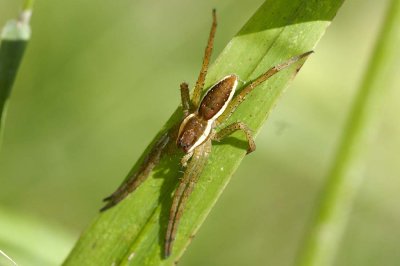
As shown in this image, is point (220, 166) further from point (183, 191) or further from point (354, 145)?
point (354, 145)

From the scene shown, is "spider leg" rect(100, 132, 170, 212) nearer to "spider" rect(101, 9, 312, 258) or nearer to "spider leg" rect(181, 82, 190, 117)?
"spider" rect(101, 9, 312, 258)

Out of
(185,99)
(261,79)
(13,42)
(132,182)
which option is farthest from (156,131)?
(13,42)

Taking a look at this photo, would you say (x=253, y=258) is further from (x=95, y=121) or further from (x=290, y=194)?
(x=95, y=121)

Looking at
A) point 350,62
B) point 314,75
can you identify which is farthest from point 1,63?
point 350,62

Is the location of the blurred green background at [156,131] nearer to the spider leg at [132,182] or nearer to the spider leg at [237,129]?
the spider leg at [237,129]

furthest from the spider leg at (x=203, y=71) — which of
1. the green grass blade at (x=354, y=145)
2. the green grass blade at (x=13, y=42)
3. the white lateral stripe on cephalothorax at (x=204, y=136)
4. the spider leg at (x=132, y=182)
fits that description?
the green grass blade at (x=13, y=42)

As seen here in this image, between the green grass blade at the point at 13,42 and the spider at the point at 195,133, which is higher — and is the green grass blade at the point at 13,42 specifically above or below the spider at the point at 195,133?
above
